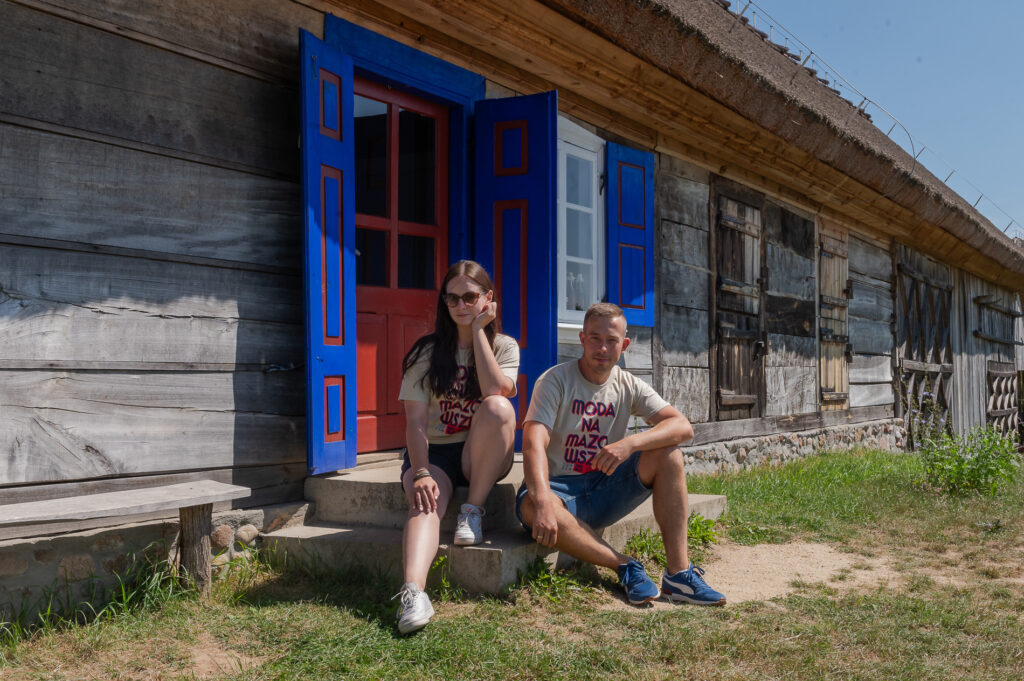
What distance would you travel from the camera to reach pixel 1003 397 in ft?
48.4

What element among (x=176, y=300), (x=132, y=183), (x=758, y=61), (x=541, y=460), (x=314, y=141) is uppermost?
(x=758, y=61)

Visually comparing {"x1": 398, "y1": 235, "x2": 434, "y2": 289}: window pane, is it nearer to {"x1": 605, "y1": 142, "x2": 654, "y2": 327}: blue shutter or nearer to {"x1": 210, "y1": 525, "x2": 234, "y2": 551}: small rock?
{"x1": 605, "y1": 142, "x2": 654, "y2": 327}: blue shutter

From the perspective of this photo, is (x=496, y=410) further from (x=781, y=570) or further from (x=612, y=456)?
(x=781, y=570)

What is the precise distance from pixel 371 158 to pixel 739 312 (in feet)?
12.8

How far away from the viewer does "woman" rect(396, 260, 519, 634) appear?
126 inches

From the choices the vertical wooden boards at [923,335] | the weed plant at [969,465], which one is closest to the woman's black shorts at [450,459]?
the weed plant at [969,465]

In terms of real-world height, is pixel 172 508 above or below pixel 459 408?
below

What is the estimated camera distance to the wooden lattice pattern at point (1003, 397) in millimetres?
14125

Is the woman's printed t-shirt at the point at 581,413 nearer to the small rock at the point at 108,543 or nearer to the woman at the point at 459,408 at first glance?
the woman at the point at 459,408

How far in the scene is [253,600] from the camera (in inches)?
123

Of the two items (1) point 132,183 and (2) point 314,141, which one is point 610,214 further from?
(1) point 132,183

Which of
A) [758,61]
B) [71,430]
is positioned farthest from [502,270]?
[758,61]

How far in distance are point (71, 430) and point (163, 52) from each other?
154 centimetres

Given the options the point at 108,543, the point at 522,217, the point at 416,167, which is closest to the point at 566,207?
the point at 522,217
